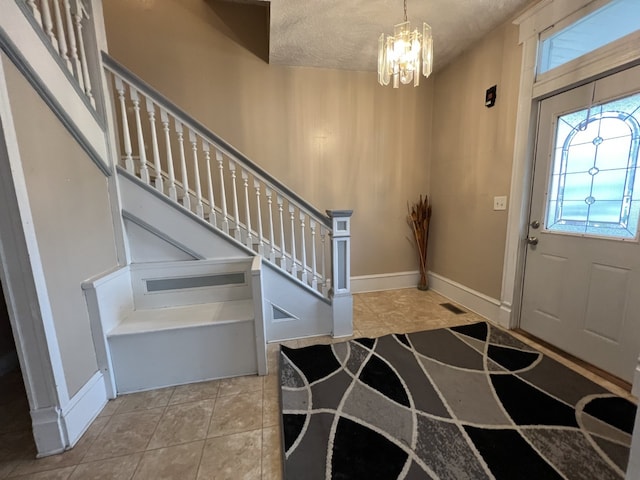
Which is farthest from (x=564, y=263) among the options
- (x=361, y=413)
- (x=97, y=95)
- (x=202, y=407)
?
(x=97, y=95)

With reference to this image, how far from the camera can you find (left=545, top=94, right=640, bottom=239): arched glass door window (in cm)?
167

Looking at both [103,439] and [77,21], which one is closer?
[103,439]

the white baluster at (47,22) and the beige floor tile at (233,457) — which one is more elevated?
the white baluster at (47,22)

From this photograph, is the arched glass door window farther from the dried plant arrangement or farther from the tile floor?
the dried plant arrangement

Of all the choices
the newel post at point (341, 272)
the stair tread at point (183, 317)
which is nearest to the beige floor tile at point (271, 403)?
the stair tread at point (183, 317)

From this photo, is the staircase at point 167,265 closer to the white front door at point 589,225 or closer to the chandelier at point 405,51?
the chandelier at point 405,51

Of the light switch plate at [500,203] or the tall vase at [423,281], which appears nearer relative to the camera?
the light switch plate at [500,203]

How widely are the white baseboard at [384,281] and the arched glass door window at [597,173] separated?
5.79 feet

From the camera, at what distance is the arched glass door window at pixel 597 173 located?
167 cm

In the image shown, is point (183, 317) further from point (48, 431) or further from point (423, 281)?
point (423, 281)

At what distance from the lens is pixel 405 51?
177 cm

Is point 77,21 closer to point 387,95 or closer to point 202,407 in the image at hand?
point 202,407

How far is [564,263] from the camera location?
2.06m

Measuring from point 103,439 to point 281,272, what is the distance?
140cm
